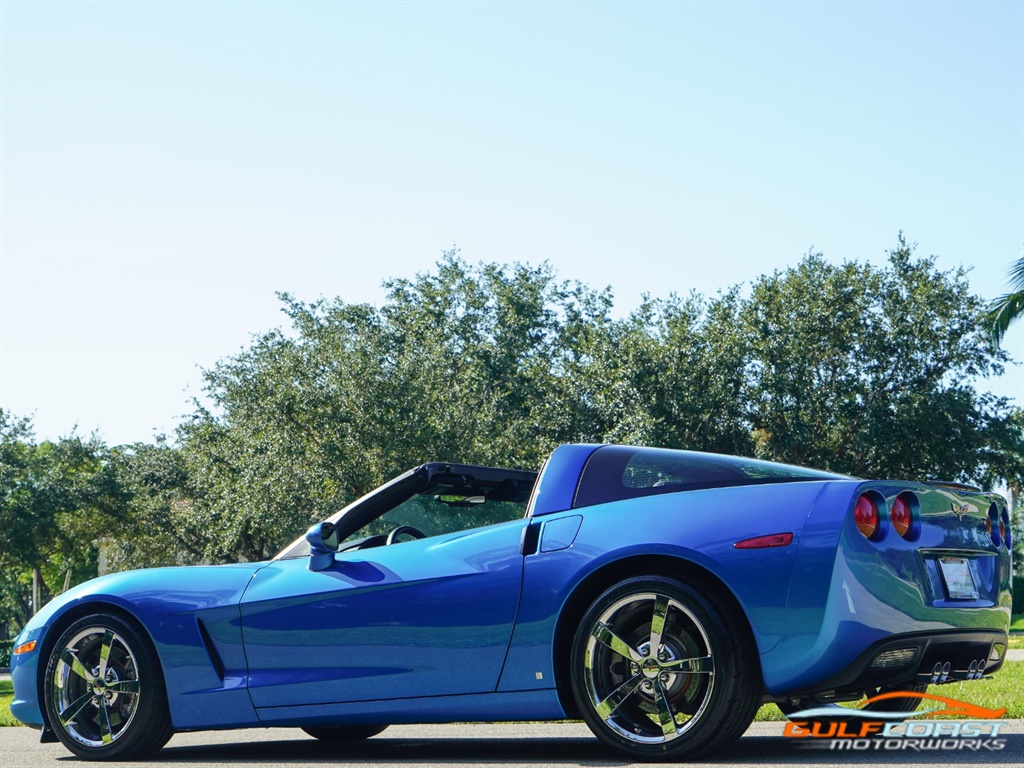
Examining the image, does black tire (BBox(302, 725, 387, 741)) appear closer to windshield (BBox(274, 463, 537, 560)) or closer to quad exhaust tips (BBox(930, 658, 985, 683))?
windshield (BBox(274, 463, 537, 560))

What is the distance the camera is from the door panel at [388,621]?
4965 mm

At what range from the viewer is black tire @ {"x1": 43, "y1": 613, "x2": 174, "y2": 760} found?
5.63 metres

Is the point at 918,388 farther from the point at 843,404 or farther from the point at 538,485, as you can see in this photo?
the point at 538,485

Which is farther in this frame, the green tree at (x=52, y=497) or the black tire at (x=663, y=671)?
the green tree at (x=52, y=497)

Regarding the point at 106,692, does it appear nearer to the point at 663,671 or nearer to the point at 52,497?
the point at 663,671

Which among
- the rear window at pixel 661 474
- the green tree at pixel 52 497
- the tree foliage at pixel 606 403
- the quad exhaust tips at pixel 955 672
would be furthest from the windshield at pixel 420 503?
the green tree at pixel 52 497

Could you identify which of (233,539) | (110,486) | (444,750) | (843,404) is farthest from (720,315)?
(444,750)

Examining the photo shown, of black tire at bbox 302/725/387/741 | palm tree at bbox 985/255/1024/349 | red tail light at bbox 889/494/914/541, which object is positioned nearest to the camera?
red tail light at bbox 889/494/914/541

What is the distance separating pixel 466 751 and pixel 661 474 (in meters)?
1.68

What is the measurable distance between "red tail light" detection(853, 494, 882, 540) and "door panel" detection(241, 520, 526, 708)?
1359mm

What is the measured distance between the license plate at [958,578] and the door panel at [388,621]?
5.51ft

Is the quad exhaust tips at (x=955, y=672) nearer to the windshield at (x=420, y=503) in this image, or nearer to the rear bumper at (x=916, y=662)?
the rear bumper at (x=916, y=662)

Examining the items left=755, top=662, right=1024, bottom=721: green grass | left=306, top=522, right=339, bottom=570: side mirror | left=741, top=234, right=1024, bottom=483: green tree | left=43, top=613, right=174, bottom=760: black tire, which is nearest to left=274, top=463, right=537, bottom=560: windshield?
left=306, top=522, right=339, bottom=570: side mirror

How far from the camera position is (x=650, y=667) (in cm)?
463
